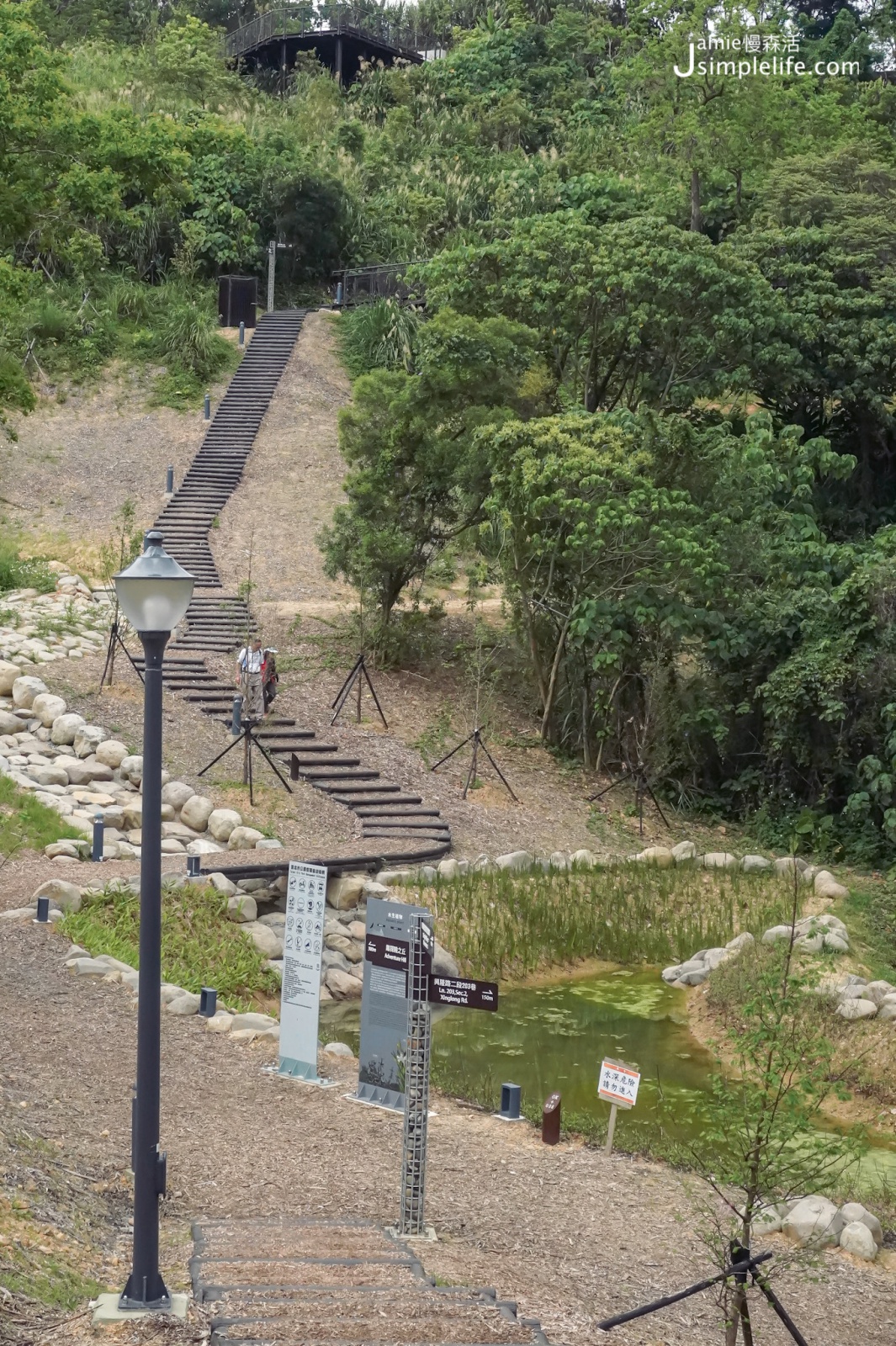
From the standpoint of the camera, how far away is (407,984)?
8492mm

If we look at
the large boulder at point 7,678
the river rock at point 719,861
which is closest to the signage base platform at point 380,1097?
the river rock at point 719,861

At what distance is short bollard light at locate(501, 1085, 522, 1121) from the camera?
434 inches

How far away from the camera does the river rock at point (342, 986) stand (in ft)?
47.9

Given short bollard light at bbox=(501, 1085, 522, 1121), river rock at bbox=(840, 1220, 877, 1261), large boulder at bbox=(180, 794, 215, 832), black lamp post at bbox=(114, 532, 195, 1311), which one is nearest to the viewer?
black lamp post at bbox=(114, 532, 195, 1311)

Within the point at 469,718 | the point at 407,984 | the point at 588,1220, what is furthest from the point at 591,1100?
the point at 469,718

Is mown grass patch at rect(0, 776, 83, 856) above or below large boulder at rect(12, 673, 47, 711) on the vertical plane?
below

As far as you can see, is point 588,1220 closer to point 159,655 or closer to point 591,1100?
point 591,1100

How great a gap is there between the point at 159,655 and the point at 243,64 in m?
50.6

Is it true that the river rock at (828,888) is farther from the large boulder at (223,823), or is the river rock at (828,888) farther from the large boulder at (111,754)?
the large boulder at (111,754)

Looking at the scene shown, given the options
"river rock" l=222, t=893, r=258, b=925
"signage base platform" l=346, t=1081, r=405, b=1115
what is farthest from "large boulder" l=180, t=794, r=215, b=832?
"signage base platform" l=346, t=1081, r=405, b=1115

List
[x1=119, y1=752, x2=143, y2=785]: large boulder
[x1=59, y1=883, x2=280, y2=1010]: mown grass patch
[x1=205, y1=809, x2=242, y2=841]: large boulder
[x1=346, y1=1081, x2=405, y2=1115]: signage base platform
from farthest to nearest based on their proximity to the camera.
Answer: [x1=119, y1=752, x2=143, y2=785]: large boulder → [x1=205, y1=809, x2=242, y2=841]: large boulder → [x1=59, y1=883, x2=280, y2=1010]: mown grass patch → [x1=346, y1=1081, x2=405, y2=1115]: signage base platform

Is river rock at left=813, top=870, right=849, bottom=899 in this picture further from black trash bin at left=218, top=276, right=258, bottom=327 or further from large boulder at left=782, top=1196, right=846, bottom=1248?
black trash bin at left=218, top=276, right=258, bottom=327

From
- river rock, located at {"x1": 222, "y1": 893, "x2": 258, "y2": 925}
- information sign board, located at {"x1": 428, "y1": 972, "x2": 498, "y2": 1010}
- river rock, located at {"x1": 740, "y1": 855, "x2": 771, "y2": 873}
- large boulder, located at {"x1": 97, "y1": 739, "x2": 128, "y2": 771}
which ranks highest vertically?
information sign board, located at {"x1": 428, "y1": 972, "x2": 498, "y2": 1010}

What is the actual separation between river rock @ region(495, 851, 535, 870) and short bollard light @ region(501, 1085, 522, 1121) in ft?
22.4
